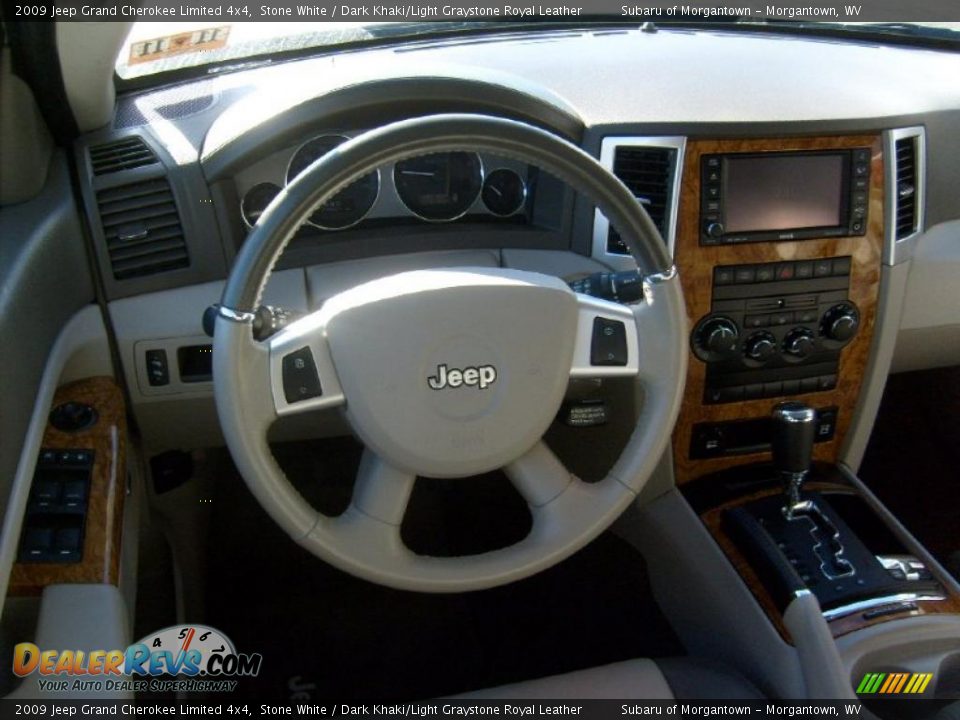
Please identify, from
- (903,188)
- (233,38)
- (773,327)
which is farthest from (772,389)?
(233,38)

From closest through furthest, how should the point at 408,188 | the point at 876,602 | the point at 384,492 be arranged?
the point at 384,492, the point at 876,602, the point at 408,188

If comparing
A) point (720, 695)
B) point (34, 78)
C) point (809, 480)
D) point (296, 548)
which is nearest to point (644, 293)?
point (720, 695)

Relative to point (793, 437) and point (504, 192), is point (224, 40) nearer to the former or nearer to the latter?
point (504, 192)

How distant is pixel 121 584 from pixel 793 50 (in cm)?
180

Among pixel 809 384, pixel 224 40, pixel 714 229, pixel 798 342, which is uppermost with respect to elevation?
pixel 224 40

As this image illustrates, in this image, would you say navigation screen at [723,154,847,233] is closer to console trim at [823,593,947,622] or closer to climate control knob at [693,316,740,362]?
climate control knob at [693,316,740,362]

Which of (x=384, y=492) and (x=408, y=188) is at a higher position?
(x=408, y=188)

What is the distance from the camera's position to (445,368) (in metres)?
1.29

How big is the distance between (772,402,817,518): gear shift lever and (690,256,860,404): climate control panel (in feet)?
0.57

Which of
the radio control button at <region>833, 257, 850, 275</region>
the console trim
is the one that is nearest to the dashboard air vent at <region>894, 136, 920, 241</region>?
the radio control button at <region>833, 257, 850, 275</region>

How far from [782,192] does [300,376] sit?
3.46 ft

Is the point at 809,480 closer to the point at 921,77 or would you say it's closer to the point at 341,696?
the point at 921,77

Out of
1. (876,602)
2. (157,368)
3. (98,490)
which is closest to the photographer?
(98,490)

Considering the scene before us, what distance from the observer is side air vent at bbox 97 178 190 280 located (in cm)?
166
